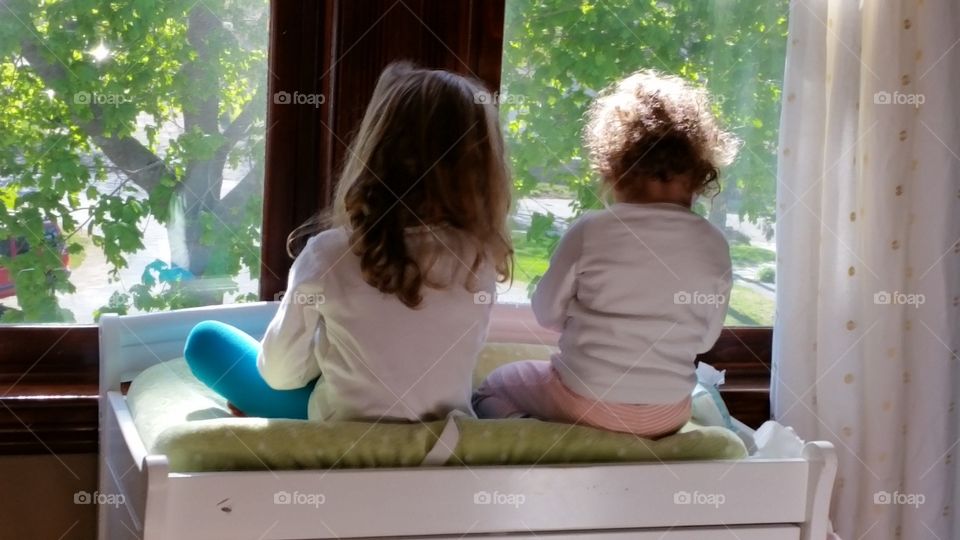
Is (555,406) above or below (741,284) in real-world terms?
below

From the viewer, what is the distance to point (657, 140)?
5.51 feet

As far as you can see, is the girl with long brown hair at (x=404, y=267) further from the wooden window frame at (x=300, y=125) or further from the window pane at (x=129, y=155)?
the window pane at (x=129, y=155)

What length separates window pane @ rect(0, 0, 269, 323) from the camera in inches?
77.7

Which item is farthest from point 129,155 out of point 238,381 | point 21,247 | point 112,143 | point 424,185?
point 424,185

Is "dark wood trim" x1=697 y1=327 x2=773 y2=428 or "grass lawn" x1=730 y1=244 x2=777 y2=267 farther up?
"grass lawn" x1=730 y1=244 x2=777 y2=267

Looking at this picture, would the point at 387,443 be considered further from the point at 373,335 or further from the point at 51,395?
the point at 51,395

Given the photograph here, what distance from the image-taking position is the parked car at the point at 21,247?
2010mm

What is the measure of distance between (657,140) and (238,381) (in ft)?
2.21

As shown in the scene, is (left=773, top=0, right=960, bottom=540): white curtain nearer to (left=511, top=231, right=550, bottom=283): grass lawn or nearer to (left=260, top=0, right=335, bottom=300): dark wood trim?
(left=511, top=231, right=550, bottom=283): grass lawn

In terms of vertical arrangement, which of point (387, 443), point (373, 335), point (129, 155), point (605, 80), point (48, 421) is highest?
point (605, 80)

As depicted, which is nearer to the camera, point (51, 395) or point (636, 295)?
point (636, 295)

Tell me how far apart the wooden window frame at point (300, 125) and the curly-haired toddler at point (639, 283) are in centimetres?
44

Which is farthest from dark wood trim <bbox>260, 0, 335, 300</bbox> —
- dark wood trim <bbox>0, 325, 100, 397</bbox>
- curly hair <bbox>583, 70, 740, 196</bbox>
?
curly hair <bbox>583, 70, 740, 196</bbox>

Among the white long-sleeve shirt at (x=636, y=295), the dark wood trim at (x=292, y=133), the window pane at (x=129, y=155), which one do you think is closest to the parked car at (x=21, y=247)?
the window pane at (x=129, y=155)
